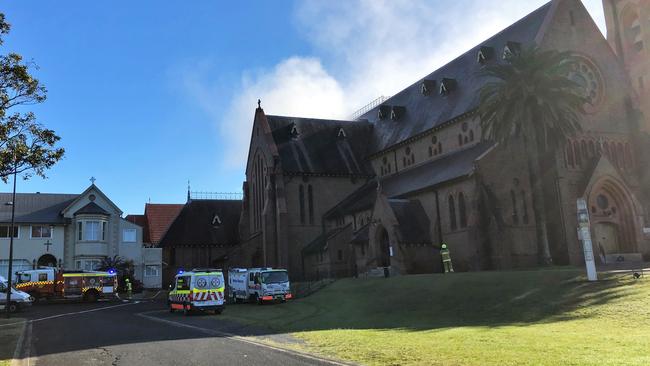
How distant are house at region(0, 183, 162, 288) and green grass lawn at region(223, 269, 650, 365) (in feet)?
111

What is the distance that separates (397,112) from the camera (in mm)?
56781

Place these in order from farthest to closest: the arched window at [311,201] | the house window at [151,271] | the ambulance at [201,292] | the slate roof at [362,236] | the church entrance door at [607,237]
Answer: the house window at [151,271], the arched window at [311,201], the slate roof at [362,236], the church entrance door at [607,237], the ambulance at [201,292]

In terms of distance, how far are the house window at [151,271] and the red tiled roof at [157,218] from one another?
18.9 meters

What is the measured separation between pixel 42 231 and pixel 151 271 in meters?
12.0

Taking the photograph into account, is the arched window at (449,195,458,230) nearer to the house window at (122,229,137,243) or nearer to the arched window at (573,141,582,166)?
the arched window at (573,141,582,166)

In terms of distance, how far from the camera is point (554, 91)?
34875 millimetres

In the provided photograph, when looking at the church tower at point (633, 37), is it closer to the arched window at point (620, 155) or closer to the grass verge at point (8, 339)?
the arched window at point (620, 155)

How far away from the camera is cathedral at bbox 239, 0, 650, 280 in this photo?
127 ft

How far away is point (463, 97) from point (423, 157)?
264 inches

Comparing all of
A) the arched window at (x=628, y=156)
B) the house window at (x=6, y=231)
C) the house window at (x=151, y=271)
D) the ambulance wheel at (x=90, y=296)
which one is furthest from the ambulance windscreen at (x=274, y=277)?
the house window at (x=6, y=231)

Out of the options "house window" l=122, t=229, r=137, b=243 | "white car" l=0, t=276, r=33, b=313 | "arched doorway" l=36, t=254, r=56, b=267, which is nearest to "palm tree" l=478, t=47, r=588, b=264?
"white car" l=0, t=276, r=33, b=313

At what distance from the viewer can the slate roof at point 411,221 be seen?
41250mm

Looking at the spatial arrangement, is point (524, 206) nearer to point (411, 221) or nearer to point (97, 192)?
point (411, 221)

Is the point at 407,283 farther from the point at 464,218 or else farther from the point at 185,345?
the point at 185,345
